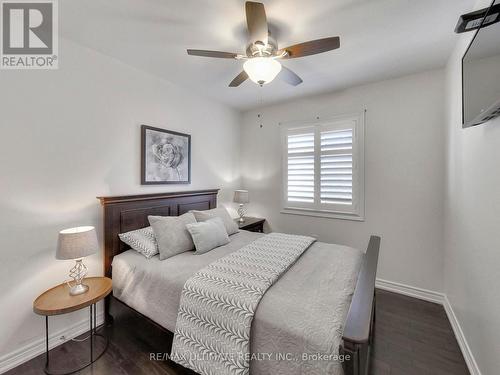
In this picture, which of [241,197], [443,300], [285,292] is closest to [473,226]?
[443,300]

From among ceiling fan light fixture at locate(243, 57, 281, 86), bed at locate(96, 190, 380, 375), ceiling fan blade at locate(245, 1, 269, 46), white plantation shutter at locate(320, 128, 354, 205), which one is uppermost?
ceiling fan blade at locate(245, 1, 269, 46)

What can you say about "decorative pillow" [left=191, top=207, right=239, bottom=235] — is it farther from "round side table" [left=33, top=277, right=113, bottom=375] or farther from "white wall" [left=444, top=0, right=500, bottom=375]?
"white wall" [left=444, top=0, right=500, bottom=375]

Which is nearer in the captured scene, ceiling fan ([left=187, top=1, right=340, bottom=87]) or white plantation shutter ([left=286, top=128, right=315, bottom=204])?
ceiling fan ([left=187, top=1, right=340, bottom=87])

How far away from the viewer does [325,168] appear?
10.7ft

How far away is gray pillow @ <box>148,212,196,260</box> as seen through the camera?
2.10 metres

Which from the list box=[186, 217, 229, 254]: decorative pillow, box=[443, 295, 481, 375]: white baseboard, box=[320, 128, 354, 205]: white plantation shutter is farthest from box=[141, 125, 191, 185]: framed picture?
box=[443, 295, 481, 375]: white baseboard

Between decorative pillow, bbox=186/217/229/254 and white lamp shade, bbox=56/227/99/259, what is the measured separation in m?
0.85

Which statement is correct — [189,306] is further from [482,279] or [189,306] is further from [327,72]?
[327,72]

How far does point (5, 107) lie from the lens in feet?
5.49

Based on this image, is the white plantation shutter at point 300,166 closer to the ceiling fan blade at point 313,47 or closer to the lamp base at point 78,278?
the ceiling fan blade at point 313,47

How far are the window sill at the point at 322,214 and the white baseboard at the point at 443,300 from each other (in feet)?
2.90

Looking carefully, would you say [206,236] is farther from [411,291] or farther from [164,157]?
[411,291]

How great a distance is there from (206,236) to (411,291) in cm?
264

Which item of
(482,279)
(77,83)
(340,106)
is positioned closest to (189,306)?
(482,279)
